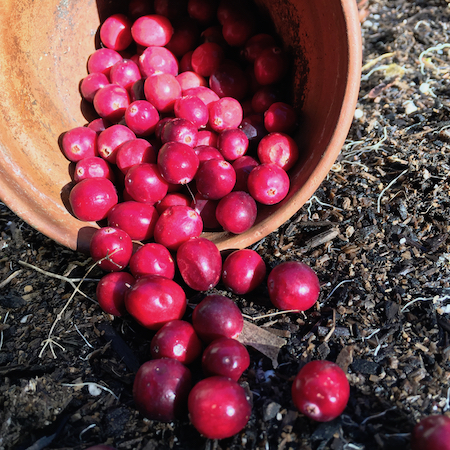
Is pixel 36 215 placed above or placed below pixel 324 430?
above

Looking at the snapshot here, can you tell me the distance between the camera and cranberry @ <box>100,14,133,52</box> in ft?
12.5

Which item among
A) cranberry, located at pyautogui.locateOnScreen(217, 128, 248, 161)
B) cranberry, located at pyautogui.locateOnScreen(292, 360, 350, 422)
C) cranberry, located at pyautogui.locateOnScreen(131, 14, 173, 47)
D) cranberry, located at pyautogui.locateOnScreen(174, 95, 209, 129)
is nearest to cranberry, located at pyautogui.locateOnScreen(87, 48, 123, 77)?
cranberry, located at pyautogui.locateOnScreen(131, 14, 173, 47)

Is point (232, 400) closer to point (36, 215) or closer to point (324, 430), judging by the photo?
point (324, 430)

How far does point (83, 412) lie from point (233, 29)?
3.21 metres

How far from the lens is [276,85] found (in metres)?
3.71

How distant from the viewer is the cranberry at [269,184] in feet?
9.95

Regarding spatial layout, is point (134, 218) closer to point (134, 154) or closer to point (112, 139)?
point (134, 154)

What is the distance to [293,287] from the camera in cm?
276

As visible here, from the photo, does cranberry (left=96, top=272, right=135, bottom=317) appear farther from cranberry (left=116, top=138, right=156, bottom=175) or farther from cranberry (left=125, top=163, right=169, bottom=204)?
cranberry (left=116, top=138, right=156, bottom=175)

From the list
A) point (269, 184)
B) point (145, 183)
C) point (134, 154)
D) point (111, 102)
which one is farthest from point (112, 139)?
point (269, 184)

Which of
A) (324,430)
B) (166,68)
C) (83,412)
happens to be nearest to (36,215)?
(83,412)

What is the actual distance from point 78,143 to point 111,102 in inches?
18.3

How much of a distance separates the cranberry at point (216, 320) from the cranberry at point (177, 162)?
37.5 inches

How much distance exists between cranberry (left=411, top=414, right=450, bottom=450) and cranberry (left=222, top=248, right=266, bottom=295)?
1.28 m
